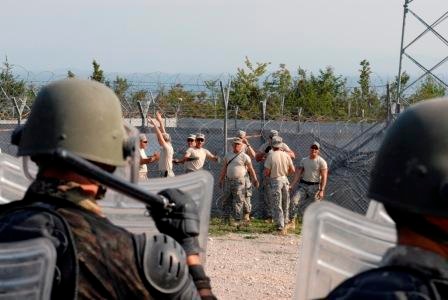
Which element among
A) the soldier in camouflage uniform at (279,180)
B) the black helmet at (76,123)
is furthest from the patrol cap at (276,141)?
the black helmet at (76,123)

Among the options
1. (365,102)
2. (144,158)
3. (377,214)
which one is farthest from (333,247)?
(365,102)

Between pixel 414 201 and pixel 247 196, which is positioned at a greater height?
pixel 414 201

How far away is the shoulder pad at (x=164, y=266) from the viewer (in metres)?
2.33

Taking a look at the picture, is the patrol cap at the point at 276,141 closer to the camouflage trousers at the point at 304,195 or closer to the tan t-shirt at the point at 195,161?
the camouflage trousers at the point at 304,195

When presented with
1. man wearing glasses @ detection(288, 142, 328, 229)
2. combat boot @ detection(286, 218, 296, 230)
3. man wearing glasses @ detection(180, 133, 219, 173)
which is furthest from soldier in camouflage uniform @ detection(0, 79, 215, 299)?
combat boot @ detection(286, 218, 296, 230)

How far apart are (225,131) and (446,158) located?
47.1 ft

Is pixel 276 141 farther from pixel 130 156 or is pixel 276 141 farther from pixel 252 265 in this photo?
pixel 130 156

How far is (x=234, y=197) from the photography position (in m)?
15.5

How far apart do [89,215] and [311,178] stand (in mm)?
12471

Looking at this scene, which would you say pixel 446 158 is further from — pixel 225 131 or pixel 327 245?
pixel 225 131

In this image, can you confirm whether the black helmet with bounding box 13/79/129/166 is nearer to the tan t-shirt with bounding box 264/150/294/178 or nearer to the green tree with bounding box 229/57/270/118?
the tan t-shirt with bounding box 264/150/294/178

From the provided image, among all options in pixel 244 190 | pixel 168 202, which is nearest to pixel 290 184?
pixel 244 190

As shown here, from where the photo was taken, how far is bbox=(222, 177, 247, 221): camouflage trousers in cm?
1538

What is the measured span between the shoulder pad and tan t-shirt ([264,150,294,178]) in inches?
494
